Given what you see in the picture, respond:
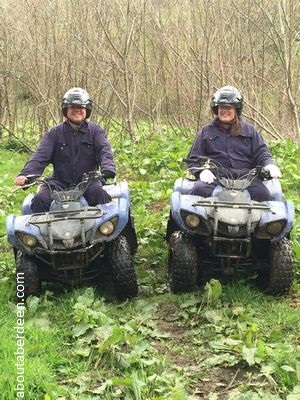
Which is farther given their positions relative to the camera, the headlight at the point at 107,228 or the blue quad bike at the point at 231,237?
the headlight at the point at 107,228

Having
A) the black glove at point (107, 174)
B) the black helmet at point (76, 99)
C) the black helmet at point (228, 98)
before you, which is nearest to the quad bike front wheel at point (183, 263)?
the black glove at point (107, 174)

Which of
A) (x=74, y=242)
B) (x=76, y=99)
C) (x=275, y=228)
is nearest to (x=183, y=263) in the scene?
(x=275, y=228)

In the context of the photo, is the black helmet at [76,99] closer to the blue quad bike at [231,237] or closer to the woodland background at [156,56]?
the blue quad bike at [231,237]

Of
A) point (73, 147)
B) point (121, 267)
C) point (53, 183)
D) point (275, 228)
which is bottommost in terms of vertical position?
point (121, 267)

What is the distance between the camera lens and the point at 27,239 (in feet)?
14.0

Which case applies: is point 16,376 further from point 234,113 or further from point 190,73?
point 190,73

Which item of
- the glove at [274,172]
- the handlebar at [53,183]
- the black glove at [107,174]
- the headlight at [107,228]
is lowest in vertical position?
the headlight at [107,228]

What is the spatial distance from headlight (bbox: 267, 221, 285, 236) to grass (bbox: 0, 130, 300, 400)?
0.54m

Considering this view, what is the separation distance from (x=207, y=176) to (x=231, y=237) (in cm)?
60

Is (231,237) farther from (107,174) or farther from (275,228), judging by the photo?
(107,174)

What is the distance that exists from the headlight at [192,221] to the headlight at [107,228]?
1.90 feet

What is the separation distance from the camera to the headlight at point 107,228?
4316mm

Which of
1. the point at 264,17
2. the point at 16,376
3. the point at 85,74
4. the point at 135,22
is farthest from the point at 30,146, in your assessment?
the point at 16,376

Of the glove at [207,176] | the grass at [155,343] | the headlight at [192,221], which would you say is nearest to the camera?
the grass at [155,343]
